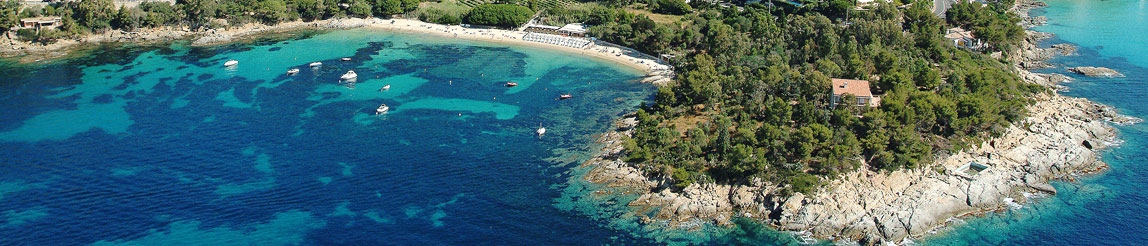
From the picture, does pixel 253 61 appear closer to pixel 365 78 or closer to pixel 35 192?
pixel 365 78

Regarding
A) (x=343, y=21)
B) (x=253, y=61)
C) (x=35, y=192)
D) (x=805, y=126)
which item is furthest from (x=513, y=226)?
(x=343, y=21)

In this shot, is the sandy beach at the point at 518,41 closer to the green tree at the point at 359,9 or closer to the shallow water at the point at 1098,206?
the green tree at the point at 359,9

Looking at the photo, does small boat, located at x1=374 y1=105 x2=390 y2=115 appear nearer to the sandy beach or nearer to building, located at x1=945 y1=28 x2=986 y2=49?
the sandy beach

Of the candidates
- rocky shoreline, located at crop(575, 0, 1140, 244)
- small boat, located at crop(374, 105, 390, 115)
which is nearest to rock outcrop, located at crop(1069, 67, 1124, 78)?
rocky shoreline, located at crop(575, 0, 1140, 244)

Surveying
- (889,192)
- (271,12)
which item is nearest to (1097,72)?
(889,192)

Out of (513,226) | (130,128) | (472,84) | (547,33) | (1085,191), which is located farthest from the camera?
(547,33)
